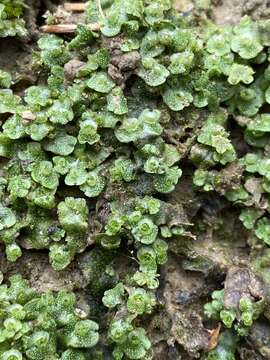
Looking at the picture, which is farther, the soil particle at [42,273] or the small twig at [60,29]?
the small twig at [60,29]

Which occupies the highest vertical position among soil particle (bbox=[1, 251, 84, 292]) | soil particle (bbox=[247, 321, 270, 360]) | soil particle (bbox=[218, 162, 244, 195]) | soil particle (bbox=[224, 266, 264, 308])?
soil particle (bbox=[218, 162, 244, 195])

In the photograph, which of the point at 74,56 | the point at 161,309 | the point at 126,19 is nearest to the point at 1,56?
the point at 74,56

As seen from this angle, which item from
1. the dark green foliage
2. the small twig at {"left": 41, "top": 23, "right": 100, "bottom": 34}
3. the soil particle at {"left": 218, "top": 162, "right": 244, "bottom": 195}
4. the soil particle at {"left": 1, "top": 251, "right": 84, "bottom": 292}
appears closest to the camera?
the dark green foliage

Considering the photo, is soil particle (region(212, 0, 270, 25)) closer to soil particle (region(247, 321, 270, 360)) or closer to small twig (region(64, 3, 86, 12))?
small twig (region(64, 3, 86, 12))

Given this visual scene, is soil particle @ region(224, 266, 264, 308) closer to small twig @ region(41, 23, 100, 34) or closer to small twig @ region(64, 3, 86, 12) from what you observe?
small twig @ region(41, 23, 100, 34)

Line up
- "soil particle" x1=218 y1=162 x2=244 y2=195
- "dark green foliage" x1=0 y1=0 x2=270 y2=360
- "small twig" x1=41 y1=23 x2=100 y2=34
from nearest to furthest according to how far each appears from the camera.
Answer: "dark green foliage" x1=0 y1=0 x2=270 y2=360 → "soil particle" x1=218 y1=162 x2=244 y2=195 → "small twig" x1=41 y1=23 x2=100 y2=34

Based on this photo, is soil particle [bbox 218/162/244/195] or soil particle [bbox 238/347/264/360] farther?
soil particle [bbox 218/162/244/195]

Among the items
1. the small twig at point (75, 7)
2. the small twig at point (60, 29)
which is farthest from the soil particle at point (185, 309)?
the small twig at point (75, 7)

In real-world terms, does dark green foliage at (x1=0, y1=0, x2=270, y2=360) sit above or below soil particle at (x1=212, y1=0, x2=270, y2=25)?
below

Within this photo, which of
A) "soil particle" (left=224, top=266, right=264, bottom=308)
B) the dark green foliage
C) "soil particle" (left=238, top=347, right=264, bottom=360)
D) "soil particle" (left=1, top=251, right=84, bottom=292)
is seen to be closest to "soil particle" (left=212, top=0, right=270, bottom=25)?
the dark green foliage

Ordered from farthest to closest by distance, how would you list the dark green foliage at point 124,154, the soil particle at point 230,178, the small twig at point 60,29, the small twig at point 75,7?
the small twig at point 75,7 → the small twig at point 60,29 → the soil particle at point 230,178 → the dark green foliage at point 124,154

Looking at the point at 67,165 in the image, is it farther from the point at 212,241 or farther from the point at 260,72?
the point at 260,72

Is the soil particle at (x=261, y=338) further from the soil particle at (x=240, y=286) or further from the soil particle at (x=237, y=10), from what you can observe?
the soil particle at (x=237, y=10)
